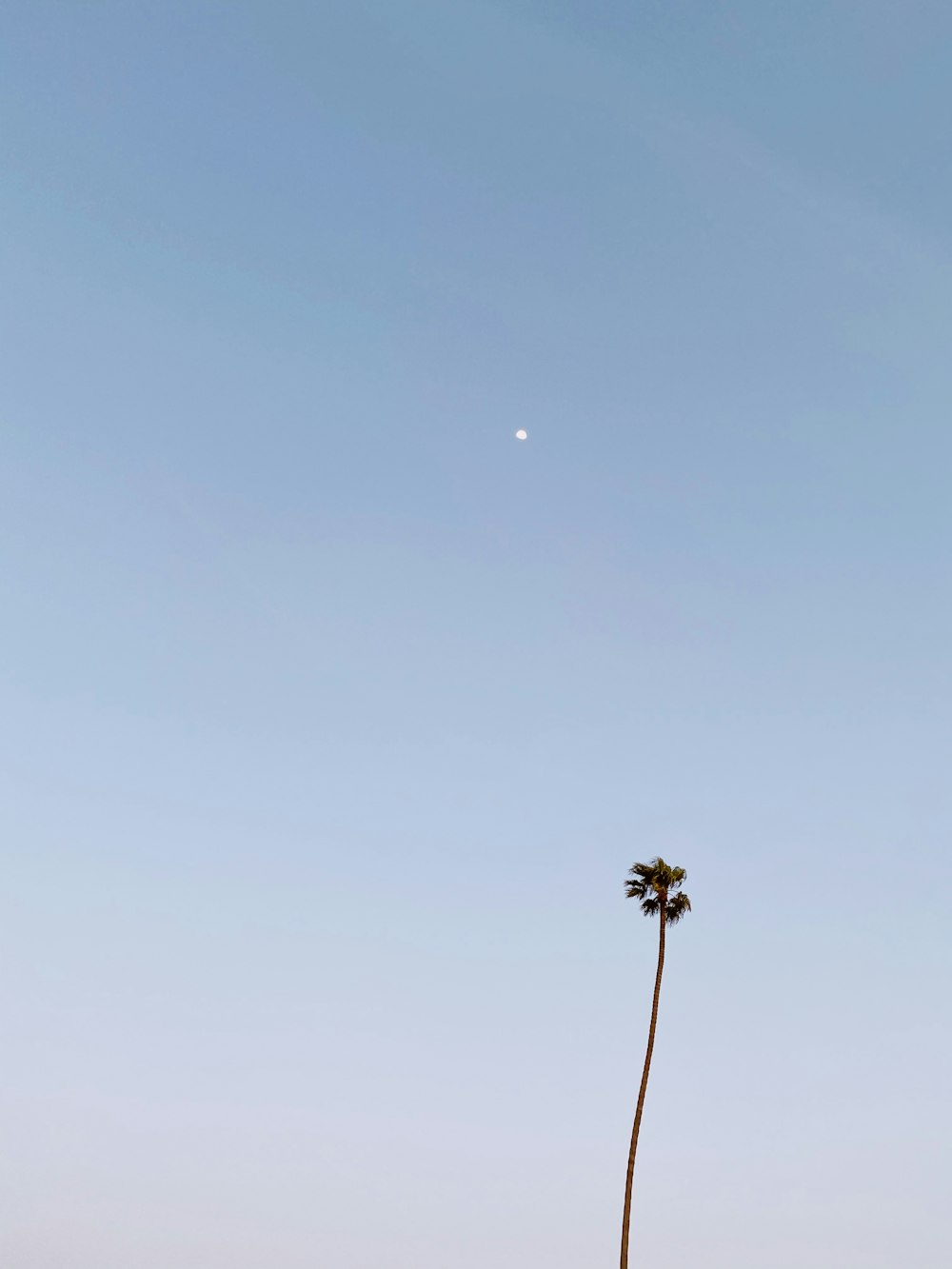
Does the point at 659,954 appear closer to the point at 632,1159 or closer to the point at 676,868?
the point at 676,868

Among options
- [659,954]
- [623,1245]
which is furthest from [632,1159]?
[659,954]

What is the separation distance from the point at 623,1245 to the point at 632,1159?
4974mm

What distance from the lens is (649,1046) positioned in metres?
62.3

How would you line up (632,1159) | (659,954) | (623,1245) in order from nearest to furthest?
(623,1245)
(632,1159)
(659,954)

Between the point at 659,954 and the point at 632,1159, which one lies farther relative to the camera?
the point at 659,954

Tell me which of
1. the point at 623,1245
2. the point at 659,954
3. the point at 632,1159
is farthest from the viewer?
the point at 659,954

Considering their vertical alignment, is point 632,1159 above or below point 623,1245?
above

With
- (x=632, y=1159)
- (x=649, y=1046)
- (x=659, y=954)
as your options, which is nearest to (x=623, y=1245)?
(x=632, y=1159)

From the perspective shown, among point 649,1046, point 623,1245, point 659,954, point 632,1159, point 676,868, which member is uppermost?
point 676,868

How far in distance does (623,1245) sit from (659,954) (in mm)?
14941

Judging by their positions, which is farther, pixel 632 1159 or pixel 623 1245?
pixel 632 1159

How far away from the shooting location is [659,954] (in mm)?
63688

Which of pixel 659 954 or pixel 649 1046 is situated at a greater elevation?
pixel 659 954

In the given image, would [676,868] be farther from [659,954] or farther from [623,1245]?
[623,1245]
